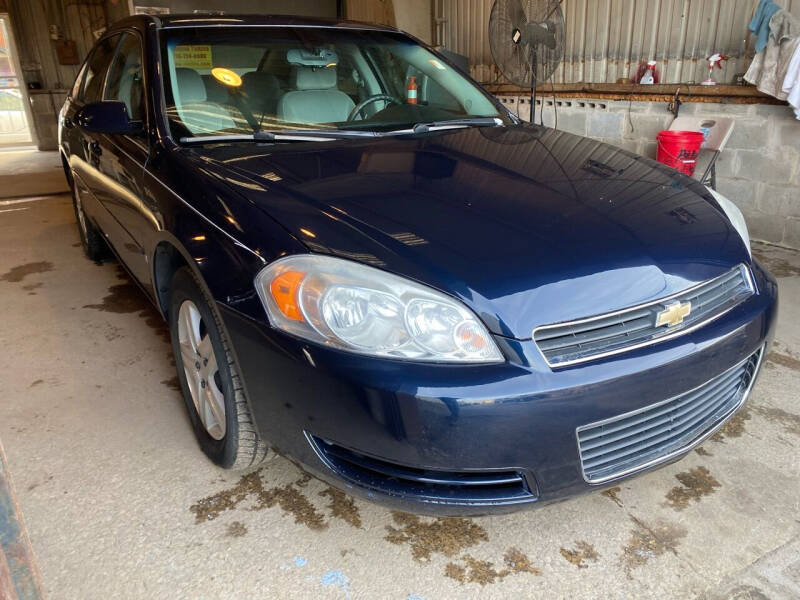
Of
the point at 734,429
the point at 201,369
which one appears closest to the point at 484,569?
the point at 201,369

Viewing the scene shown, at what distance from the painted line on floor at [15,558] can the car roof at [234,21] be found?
193 centimetres

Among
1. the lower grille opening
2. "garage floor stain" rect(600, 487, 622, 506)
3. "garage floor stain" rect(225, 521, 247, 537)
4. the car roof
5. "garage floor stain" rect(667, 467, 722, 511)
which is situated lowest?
"garage floor stain" rect(667, 467, 722, 511)

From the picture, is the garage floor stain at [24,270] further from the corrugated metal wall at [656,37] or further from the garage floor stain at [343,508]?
the corrugated metal wall at [656,37]

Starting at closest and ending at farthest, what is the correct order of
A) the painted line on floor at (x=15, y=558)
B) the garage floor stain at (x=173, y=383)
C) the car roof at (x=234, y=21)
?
the painted line on floor at (x=15, y=558)
the car roof at (x=234, y=21)
the garage floor stain at (x=173, y=383)

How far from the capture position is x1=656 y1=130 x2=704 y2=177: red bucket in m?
4.05

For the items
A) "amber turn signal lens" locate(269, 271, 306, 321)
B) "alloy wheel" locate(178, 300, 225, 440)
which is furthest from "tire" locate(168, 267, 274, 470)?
"amber turn signal lens" locate(269, 271, 306, 321)

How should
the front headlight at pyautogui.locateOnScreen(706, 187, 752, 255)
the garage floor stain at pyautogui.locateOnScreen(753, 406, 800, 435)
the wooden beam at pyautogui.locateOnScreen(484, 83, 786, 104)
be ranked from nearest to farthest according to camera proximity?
the front headlight at pyautogui.locateOnScreen(706, 187, 752, 255), the garage floor stain at pyautogui.locateOnScreen(753, 406, 800, 435), the wooden beam at pyautogui.locateOnScreen(484, 83, 786, 104)

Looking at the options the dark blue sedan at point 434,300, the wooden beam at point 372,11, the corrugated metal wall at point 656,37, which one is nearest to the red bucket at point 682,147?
the corrugated metal wall at point 656,37

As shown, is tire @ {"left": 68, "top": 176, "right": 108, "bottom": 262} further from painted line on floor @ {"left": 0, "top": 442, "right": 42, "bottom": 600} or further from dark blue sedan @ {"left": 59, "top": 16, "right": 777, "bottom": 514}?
painted line on floor @ {"left": 0, "top": 442, "right": 42, "bottom": 600}

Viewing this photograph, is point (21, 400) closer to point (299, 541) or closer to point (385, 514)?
point (299, 541)

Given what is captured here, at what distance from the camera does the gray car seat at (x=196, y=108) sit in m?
2.09

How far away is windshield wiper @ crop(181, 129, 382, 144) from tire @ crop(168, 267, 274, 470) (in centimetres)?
47

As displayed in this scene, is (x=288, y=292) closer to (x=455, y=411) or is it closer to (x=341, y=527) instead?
(x=455, y=411)

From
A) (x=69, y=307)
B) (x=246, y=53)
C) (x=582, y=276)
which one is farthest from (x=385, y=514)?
(x=69, y=307)
